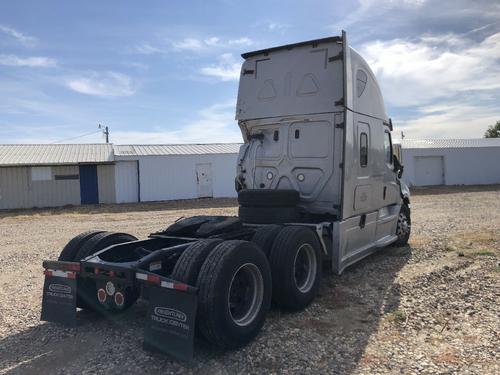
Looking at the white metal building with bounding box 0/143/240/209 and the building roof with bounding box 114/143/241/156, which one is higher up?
the building roof with bounding box 114/143/241/156

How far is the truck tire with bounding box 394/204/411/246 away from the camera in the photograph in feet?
31.5

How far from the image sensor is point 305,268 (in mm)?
6090

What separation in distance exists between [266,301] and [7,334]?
3041 mm

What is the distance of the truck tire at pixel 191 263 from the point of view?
14.2ft

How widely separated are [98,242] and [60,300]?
87 cm

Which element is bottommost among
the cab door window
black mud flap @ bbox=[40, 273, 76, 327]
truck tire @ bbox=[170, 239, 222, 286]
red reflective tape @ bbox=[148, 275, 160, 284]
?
black mud flap @ bbox=[40, 273, 76, 327]

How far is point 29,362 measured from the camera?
4488mm

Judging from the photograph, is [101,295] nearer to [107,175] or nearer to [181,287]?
[181,287]

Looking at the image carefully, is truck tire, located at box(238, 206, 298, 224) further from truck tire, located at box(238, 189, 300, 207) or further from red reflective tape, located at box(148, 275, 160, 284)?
red reflective tape, located at box(148, 275, 160, 284)

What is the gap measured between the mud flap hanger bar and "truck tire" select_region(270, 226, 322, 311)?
5.12 feet

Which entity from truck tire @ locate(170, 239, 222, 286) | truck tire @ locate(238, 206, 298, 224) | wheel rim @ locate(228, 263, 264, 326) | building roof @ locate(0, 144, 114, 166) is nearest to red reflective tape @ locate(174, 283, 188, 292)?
truck tire @ locate(170, 239, 222, 286)

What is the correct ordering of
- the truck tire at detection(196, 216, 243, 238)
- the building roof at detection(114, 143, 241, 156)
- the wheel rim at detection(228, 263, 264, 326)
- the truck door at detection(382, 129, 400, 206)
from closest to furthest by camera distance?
the wheel rim at detection(228, 263, 264, 326), the truck tire at detection(196, 216, 243, 238), the truck door at detection(382, 129, 400, 206), the building roof at detection(114, 143, 241, 156)

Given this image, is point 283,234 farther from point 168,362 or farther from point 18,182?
point 18,182

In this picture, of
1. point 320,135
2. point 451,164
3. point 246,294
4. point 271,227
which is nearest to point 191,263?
point 246,294
